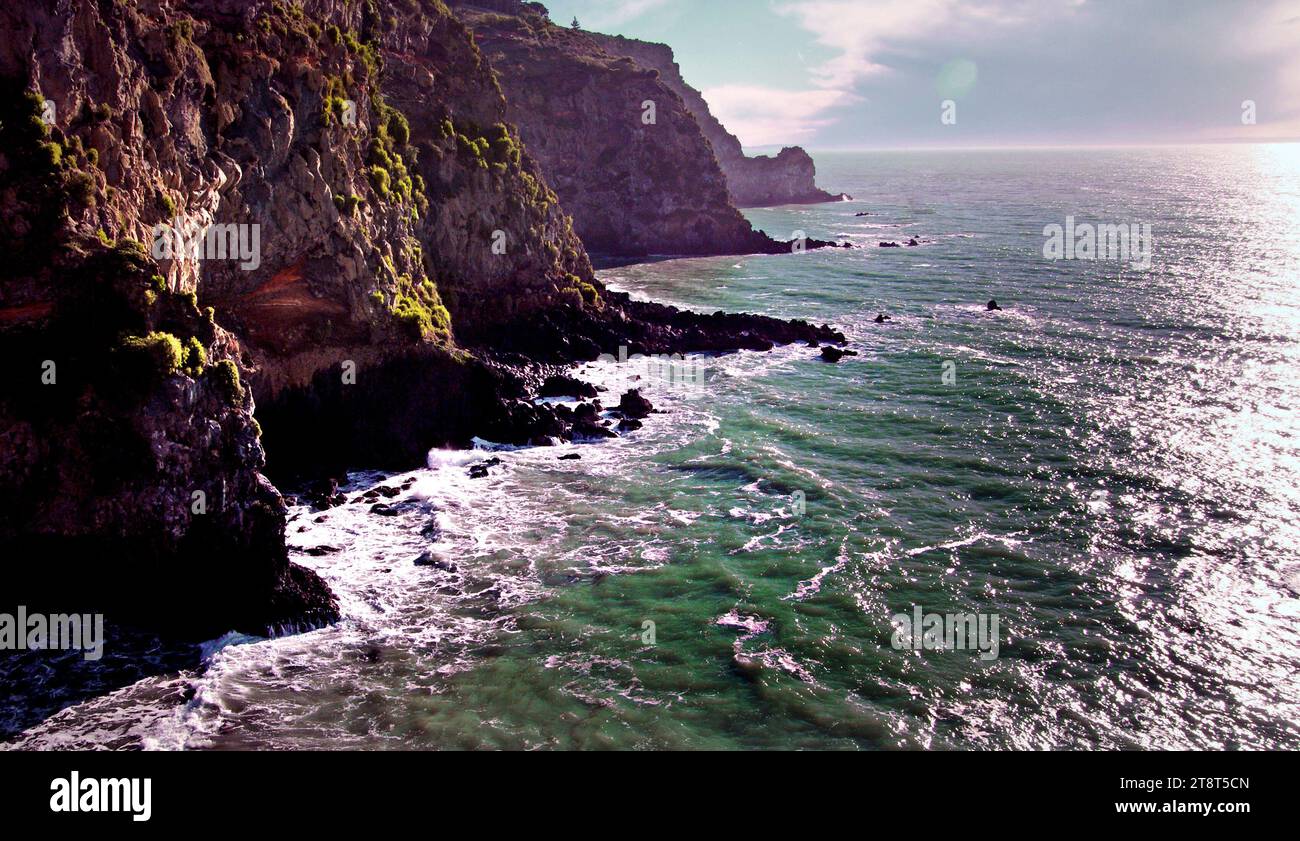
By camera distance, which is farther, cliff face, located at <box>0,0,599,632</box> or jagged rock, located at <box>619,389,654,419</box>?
jagged rock, located at <box>619,389,654,419</box>

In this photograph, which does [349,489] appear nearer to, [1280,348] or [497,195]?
[497,195]

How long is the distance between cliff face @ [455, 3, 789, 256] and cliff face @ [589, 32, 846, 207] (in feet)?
158

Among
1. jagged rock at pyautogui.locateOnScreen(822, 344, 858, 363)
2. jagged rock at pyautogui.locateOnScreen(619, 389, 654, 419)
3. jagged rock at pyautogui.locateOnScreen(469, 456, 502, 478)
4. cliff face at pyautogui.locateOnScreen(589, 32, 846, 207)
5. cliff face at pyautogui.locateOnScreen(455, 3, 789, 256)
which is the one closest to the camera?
jagged rock at pyautogui.locateOnScreen(469, 456, 502, 478)

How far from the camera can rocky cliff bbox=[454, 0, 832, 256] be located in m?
103

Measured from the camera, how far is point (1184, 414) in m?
42.7

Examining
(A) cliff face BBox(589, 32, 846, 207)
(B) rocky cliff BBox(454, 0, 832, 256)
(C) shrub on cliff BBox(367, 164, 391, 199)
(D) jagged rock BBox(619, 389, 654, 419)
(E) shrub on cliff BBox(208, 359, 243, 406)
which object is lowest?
(D) jagged rock BBox(619, 389, 654, 419)

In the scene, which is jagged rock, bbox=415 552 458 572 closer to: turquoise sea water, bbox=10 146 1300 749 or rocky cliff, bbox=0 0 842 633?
turquoise sea water, bbox=10 146 1300 749

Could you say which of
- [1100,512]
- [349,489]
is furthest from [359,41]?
[1100,512]

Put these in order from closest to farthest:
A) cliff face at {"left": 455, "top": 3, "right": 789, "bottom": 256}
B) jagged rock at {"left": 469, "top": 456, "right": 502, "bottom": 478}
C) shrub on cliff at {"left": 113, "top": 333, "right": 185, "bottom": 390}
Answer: shrub on cliff at {"left": 113, "top": 333, "right": 185, "bottom": 390}, jagged rock at {"left": 469, "top": 456, "right": 502, "bottom": 478}, cliff face at {"left": 455, "top": 3, "right": 789, "bottom": 256}

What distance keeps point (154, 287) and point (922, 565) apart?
2704cm

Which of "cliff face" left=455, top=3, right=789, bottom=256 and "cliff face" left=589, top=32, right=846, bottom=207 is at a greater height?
"cliff face" left=589, top=32, right=846, bottom=207

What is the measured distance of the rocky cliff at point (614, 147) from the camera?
102938mm

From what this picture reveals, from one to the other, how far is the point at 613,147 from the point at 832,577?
91316 mm

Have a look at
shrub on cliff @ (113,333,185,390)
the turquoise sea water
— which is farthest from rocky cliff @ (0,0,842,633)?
the turquoise sea water
